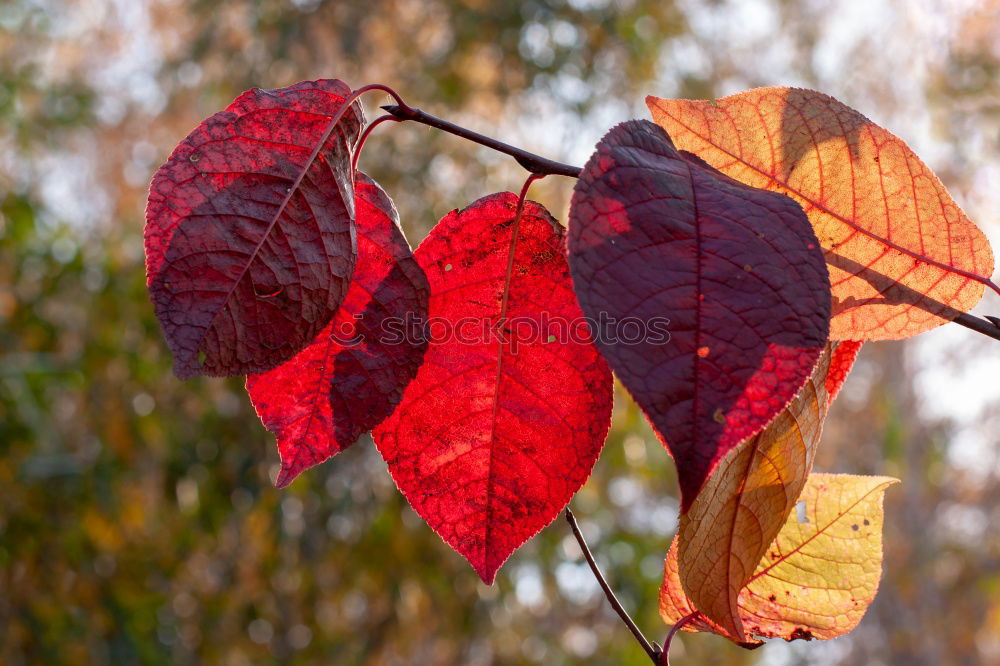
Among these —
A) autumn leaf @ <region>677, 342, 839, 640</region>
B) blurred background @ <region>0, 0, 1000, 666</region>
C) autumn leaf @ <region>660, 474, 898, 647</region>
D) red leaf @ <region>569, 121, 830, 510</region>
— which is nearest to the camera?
red leaf @ <region>569, 121, 830, 510</region>

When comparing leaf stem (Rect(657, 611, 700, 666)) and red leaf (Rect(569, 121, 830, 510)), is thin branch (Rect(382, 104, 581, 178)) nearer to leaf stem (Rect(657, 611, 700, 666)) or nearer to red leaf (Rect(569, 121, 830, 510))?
red leaf (Rect(569, 121, 830, 510))

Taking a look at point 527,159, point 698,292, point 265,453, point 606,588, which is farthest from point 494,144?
point 265,453

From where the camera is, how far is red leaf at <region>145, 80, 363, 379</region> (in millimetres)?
336

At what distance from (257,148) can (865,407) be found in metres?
A: 8.60

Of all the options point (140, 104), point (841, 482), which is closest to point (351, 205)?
point (841, 482)

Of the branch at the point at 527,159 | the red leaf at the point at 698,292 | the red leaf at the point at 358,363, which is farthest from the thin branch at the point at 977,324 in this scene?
the red leaf at the point at 358,363

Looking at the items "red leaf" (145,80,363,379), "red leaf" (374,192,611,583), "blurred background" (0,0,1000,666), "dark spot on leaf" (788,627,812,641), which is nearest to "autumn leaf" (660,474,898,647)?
"dark spot on leaf" (788,627,812,641)

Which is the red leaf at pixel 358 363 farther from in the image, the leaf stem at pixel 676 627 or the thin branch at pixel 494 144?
the leaf stem at pixel 676 627

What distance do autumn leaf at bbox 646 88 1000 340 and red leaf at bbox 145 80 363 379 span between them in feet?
0.49

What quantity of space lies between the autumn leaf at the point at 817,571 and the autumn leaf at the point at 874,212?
148 mm

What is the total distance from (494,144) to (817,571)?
0.30 metres

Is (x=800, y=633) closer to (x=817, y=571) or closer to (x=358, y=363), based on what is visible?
(x=817, y=571)

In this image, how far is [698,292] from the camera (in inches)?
11.3

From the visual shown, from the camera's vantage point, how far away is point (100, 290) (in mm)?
2898
